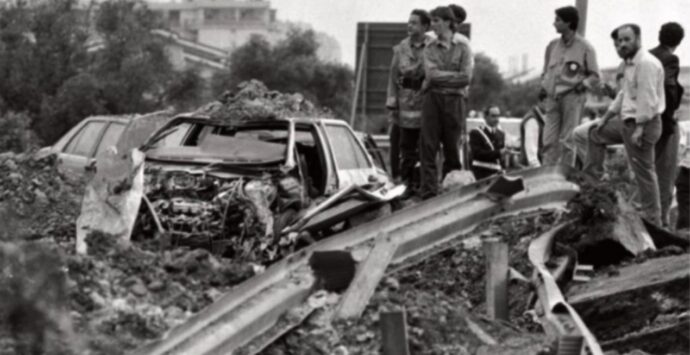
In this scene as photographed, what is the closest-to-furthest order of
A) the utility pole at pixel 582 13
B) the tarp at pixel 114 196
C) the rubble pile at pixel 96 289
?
the rubble pile at pixel 96 289, the tarp at pixel 114 196, the utility pole at pixel 582 13

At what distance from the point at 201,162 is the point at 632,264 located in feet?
14.7

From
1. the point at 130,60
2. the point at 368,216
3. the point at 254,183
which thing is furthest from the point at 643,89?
the point at 130,60

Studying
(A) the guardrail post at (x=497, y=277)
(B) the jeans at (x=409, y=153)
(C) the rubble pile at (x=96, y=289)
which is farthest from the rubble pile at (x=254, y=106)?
(A) the guardrail post at (x=497, y=277)

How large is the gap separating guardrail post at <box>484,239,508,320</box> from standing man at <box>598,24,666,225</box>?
341cm

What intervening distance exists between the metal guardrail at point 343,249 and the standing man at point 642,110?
1.41m

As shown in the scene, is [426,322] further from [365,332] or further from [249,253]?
[249,253]

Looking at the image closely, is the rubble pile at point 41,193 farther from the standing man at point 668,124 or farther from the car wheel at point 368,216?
the standing man at point 668,124

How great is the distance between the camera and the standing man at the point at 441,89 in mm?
14141

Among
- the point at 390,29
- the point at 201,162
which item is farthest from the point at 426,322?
the point at 390,29

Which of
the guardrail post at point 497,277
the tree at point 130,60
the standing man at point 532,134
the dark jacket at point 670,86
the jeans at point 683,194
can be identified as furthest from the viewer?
the tree at point 130,60

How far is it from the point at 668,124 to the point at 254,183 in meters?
3.72

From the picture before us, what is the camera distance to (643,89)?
11656mm

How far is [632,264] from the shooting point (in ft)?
30.6

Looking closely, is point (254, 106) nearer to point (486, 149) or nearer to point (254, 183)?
point (254, 183)
